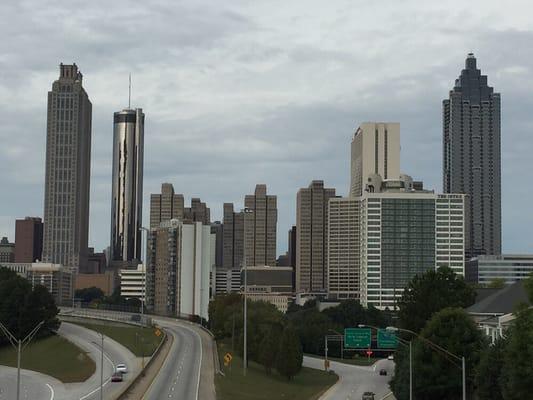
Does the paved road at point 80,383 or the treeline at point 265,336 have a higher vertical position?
the treeline at point 265,336

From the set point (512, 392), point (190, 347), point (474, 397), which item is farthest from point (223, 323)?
point (512, 392)

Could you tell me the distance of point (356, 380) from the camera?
130 meters

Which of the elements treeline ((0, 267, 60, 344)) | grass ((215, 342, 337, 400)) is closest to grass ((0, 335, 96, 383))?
treeline ((0, 267, 60, 344))

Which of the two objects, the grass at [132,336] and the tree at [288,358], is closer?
the tree at [288,358]

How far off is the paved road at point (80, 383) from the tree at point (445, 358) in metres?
27.5

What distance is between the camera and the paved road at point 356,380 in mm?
108250

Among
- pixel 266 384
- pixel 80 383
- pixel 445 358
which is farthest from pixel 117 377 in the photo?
pixel 445 358

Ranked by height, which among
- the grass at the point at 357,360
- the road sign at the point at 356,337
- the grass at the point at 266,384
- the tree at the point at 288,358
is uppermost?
the road sign at the point at 356,337

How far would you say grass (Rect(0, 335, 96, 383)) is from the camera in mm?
129500

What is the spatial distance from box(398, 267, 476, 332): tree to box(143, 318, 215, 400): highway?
2420 centimetres

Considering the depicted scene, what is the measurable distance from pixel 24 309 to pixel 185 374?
2654 inches

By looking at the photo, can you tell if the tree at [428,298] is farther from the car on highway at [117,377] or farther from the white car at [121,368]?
the car on highway at [117,377]

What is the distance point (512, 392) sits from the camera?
2751 inches

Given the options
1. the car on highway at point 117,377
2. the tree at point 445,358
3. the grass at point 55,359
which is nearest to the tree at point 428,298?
Result: the tree at point 445,358
